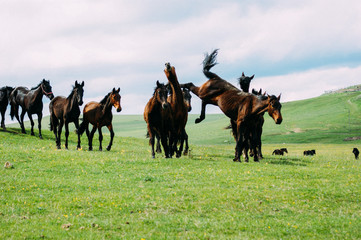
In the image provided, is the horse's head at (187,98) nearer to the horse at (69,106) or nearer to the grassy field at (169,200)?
the grassy field at (169,200)

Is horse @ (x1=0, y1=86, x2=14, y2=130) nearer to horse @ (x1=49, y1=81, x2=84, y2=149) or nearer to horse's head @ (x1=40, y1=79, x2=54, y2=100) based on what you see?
horse's head @ (x1=40, y1=79, x2=54, y2=100)

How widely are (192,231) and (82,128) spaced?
1773 centimetres

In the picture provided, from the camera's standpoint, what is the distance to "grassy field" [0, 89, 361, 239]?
8836mm

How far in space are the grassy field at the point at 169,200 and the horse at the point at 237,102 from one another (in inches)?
96.6

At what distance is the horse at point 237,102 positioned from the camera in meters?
18.6

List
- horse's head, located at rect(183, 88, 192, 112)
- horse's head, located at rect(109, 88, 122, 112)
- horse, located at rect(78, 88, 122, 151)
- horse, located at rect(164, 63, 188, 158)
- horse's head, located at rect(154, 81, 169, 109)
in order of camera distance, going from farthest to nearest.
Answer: horse, located at rect(78, 88, 122, 151) < horse's head, located at rect(109, 88, 122, 112) < horse's head, located at rect(183, 88, 192, 112) < horse, located at rect(164, 63, 188, 158) < horse's head, located at rect(154, 81, 169, 109)

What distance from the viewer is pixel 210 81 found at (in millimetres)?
22078

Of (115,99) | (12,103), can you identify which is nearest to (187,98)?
(115,99)

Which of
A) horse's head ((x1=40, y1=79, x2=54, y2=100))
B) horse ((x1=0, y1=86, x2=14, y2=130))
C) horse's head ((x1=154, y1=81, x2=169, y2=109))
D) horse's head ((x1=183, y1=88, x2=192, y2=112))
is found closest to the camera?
horse's head ((x1=154, y1=81, x2=169, y2=109))

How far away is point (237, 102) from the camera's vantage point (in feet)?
65.6

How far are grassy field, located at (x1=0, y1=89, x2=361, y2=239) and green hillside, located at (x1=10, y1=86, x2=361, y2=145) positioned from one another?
71.5 meters

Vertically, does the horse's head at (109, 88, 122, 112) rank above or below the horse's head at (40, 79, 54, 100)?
below

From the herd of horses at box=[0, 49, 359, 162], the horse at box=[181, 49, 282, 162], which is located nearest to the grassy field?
the herd of horses at box=[0, 49, 359, 162]

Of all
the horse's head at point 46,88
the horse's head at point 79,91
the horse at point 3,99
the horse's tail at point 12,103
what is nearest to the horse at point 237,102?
the horse's head at point 79,91
